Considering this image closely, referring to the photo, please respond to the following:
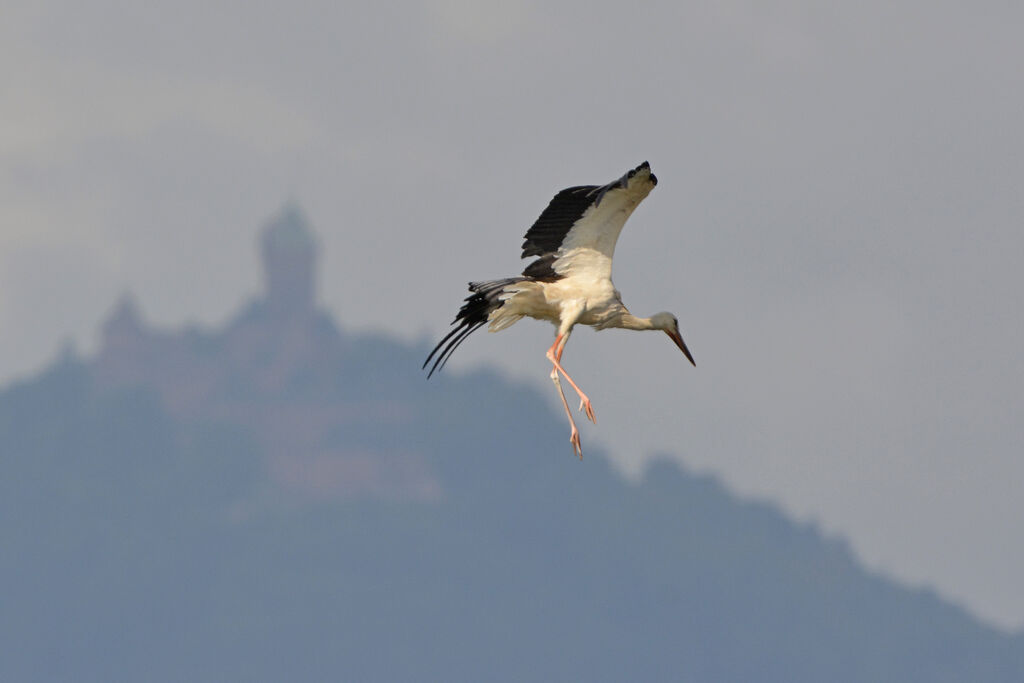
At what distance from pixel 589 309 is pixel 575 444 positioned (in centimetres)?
350

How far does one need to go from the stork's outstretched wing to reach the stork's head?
132 cm

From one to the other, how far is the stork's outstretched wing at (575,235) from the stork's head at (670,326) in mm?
1319

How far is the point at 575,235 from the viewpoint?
3133 centimetres

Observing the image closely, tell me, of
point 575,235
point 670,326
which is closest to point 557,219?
point 575,235

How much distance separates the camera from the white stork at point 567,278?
30.6 meters

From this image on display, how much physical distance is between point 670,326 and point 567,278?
6.87 ft

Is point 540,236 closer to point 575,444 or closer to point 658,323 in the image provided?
point 658,323

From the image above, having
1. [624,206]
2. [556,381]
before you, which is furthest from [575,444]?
[624,206]

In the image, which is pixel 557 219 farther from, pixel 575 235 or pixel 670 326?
pixel 670 326

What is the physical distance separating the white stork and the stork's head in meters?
0.46

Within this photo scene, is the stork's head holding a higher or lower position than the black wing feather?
lower

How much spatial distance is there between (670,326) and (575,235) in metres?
2.33

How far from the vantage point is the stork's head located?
1267 inches

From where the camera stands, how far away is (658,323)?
32.2m
